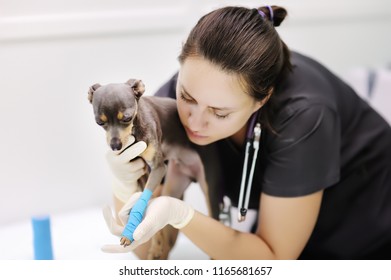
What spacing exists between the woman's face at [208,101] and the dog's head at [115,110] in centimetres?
11

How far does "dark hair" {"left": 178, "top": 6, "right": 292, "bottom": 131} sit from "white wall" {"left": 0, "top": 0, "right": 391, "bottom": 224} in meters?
0.09

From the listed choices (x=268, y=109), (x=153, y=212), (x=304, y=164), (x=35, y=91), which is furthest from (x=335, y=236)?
(x=35, y=91)

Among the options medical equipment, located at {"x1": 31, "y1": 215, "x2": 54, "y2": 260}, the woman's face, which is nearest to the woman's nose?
the woman's face

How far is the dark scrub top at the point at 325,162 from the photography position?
0.88 metres

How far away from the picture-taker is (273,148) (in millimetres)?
888

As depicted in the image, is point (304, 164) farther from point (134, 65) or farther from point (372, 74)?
point (372, 74)

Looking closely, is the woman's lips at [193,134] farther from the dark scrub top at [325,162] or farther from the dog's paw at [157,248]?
→ the dog's paw at [157,248]

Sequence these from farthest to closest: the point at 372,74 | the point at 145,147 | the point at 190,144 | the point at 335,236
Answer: the point at 372,74 < the point at 335,236 < the point at 190,144 < the point at 145,147

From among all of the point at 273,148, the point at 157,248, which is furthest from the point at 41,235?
the point at 273,148

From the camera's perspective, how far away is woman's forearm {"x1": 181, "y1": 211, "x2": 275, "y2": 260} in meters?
0.84

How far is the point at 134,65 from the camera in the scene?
81cm

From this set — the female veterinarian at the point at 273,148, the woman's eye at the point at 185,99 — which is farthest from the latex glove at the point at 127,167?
the woman's eye at the point at 185,99

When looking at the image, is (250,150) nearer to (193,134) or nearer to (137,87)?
(193,134)

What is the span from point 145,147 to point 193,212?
0.19 metres
